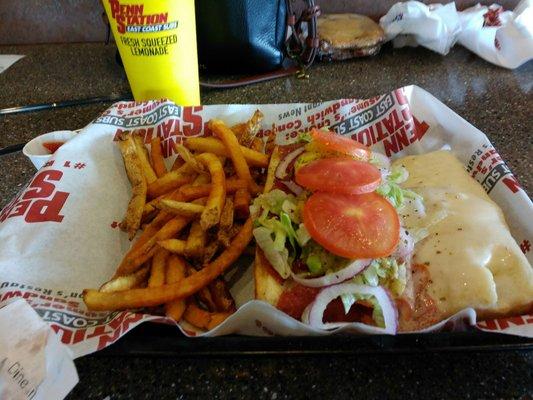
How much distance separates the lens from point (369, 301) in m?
0.96

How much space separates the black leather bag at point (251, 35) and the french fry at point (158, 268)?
1223 millimetres

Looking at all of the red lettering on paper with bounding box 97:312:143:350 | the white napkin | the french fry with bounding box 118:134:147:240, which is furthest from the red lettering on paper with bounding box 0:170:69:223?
the white napkin

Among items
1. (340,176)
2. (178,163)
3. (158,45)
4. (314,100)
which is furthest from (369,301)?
(314,100)

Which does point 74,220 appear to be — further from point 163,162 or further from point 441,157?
point 441,157

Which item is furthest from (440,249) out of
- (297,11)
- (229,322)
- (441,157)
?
(297,11)

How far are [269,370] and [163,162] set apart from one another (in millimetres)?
840

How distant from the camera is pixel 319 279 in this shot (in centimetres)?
97

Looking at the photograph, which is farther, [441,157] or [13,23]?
[13,23]

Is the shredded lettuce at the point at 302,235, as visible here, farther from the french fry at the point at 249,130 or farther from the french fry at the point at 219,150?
the french fry at the point at 249,130

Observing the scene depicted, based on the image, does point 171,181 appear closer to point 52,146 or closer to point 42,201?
point 42,201

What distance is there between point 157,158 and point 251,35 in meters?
0.87

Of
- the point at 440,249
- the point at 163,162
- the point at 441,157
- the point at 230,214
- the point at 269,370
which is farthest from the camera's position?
the point at 163,162

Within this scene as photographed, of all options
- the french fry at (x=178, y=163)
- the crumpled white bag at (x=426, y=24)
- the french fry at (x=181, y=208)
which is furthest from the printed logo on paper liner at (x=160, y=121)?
the crumpled white bag at (x=426, y=24)

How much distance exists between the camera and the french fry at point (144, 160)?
1395mm
